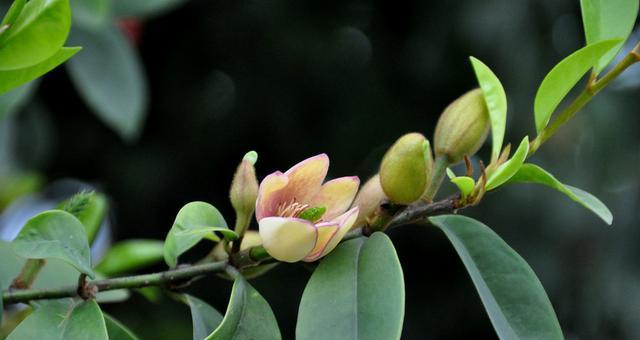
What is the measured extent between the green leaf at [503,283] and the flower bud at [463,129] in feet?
0.15

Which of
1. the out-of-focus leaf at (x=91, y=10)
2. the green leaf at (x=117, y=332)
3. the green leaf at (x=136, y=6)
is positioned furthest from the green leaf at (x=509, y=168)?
the green leaf at (x=136, y=6)

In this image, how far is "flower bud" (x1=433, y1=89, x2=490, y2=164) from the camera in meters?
0.58

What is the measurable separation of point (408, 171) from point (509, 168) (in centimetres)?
6

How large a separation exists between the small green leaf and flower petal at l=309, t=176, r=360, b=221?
0.06m

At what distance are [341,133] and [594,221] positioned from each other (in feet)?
2.07

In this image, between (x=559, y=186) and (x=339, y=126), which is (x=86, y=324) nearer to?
(x=559, y=186)

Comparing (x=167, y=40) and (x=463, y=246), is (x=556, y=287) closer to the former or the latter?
(x=167, y=40)

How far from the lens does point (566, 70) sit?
55 cm

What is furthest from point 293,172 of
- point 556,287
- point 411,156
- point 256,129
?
point 556,287

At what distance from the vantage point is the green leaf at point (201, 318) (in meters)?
0.54

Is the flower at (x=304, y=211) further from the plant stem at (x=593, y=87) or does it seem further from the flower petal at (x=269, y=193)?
the plant stem at (x=593, y=87)

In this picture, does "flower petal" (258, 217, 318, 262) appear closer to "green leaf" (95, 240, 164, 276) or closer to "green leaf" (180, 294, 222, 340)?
"green leaf" (180, 294, 222, 340)

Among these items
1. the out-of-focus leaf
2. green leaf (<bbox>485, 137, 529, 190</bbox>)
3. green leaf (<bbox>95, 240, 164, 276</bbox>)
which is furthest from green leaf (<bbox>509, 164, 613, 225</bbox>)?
the out-of-focus leaf

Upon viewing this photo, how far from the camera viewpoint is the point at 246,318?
507mm
